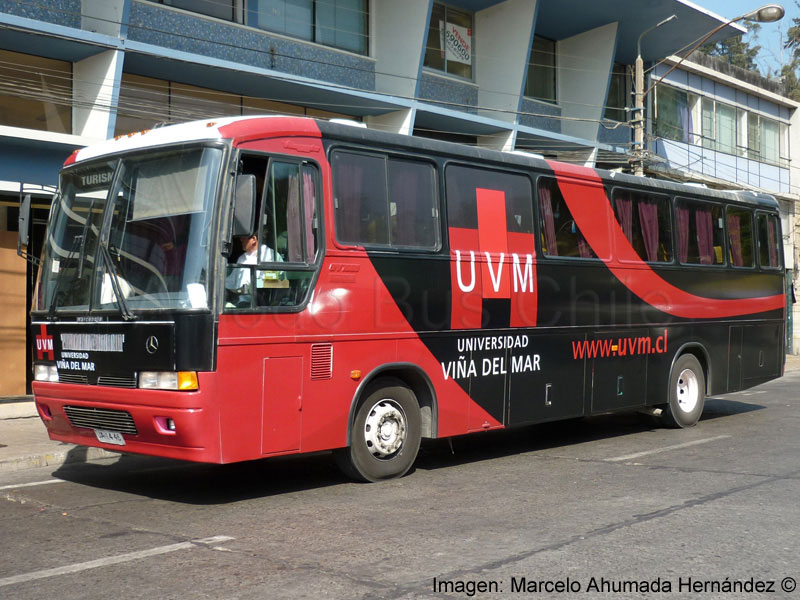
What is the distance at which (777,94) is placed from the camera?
3697 cm

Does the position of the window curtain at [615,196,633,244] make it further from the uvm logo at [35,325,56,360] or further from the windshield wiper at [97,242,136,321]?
the uvm logo at [35,325,56,360]

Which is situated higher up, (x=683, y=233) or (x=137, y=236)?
(x=683, y=233)

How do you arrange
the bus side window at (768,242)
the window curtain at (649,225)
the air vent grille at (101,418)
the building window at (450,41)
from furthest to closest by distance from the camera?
the building window at (450,41), the bus side window at (768,242), the window curtain at (649,225), the air vent grille at (101,418)

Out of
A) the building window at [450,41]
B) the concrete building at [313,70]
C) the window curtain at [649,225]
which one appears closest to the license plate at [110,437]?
the concrete building at [313,70]

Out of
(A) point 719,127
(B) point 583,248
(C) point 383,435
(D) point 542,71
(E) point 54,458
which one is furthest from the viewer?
(A) point 719,127

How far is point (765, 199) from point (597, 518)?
31.5 feet

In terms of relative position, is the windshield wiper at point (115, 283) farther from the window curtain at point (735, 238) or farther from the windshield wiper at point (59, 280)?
the window curtain at point (735, 238)

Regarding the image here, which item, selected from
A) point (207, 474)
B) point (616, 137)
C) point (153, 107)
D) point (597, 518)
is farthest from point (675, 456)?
point (616, 137)

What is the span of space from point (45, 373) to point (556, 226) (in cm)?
572

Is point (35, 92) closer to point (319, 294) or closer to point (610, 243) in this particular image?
point (319, 294)

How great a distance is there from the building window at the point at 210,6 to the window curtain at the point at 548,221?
8.57 m

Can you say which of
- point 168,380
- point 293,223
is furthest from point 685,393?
point 168,380

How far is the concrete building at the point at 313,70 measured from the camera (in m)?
14.4

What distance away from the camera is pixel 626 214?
12047 mm
